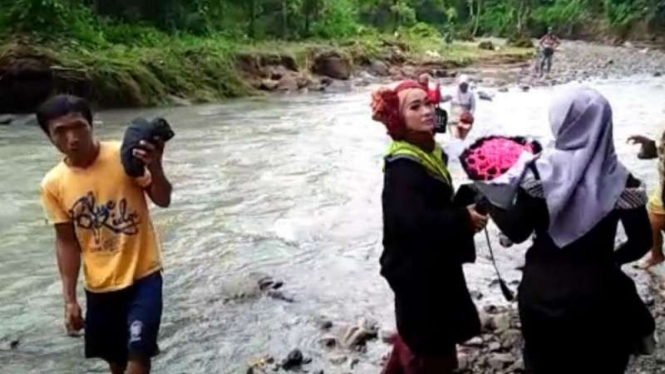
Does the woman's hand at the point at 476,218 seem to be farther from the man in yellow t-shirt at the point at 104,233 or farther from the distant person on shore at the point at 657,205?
the distant person on shore at the point at 657,205

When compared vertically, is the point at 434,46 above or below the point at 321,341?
below

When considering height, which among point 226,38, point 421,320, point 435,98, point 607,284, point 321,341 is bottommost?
point 226,38

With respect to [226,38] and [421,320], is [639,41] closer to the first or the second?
[226,38]

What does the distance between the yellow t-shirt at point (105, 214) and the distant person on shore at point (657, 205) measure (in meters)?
3.57

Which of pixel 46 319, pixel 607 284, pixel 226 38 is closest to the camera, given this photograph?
pixel 607 284

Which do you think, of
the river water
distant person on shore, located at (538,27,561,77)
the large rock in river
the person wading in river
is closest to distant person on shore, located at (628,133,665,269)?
the river water

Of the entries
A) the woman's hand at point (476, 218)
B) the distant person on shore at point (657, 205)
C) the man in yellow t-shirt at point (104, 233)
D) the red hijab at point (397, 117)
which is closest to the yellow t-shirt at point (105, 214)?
the man in yellow t-shirt at point (104, 233)

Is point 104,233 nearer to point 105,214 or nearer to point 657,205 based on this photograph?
point 105,214

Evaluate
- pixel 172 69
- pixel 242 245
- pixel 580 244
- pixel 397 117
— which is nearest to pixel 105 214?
pixel 397 117

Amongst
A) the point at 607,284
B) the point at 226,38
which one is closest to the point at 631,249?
the point at 607,284

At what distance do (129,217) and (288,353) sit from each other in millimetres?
2304

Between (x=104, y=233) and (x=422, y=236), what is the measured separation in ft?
4.69

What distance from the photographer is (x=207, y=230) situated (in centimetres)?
1001

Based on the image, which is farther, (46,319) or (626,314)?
(46,319)
